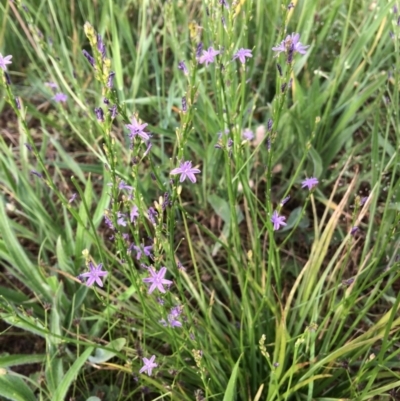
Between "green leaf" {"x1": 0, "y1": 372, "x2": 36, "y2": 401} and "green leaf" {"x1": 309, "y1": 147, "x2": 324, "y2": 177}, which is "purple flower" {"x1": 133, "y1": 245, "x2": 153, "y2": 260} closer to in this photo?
"green leaf" {"x1": 0, "y1": 372, "x2": 36, "y2": 401}

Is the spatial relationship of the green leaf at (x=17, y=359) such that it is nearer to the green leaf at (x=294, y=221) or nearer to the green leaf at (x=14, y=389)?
the green leaf at (x=14, y=389)

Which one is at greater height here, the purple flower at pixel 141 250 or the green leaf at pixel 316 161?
the purple flower at pixel 141 250

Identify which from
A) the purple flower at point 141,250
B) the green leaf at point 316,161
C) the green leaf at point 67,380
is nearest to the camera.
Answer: the purple flower at point 141,250

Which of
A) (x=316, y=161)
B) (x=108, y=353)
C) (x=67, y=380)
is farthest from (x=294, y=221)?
(x=67, y=380)

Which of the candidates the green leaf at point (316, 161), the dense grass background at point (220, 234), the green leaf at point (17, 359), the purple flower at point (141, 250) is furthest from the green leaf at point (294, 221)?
the green leaf at point (17, 359)

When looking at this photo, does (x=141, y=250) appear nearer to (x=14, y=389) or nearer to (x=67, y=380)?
(x=67, y=380)

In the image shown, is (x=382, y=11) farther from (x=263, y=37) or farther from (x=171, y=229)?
(x=171, y=229)

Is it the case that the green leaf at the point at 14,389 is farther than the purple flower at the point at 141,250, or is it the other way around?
the green leaf at the point at 14,389

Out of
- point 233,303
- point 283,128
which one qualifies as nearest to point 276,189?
point 283,128

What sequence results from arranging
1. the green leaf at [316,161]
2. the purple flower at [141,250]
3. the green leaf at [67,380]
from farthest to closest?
1. the green leaf at [316,161]
2. the green leaf at [67,380]
3. the purple flower at [141,250]
